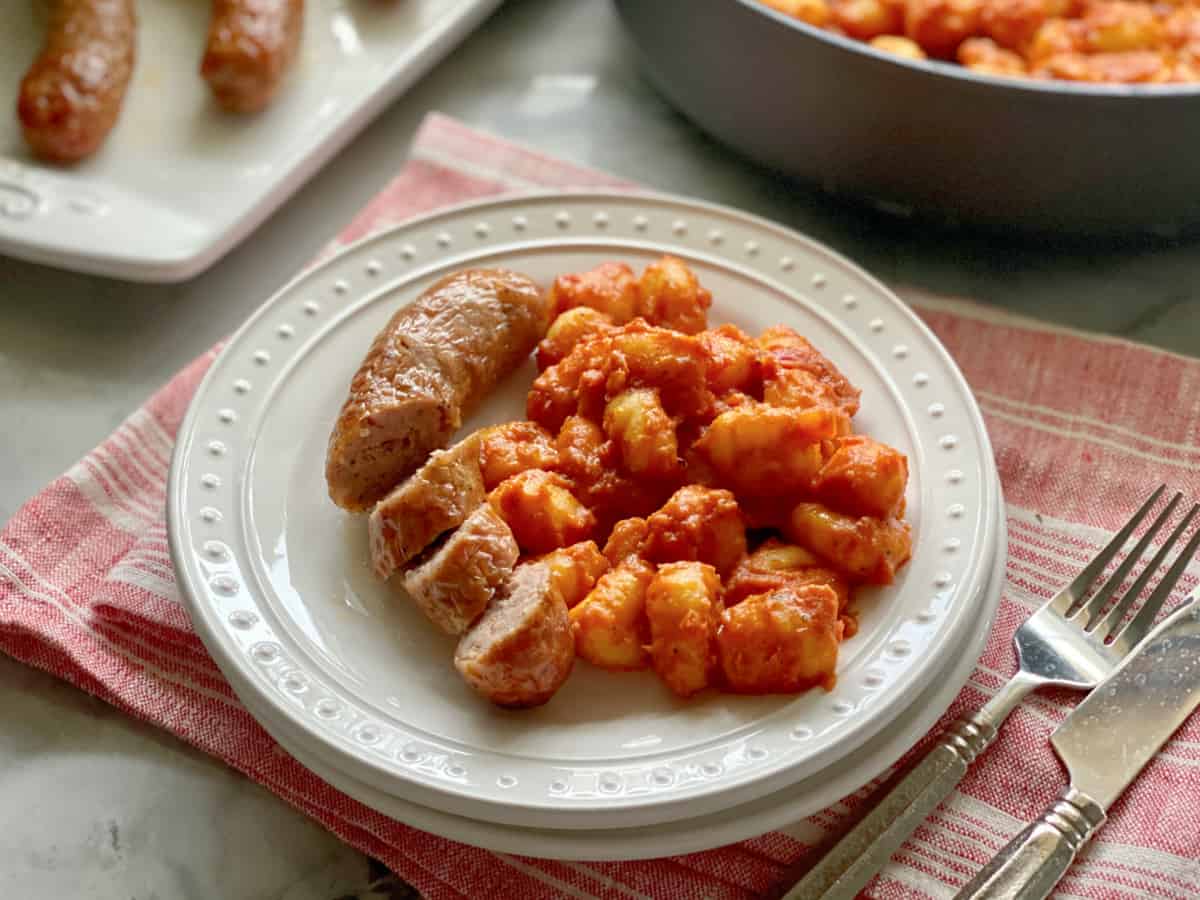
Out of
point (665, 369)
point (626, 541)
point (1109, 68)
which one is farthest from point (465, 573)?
point (1109, 68)

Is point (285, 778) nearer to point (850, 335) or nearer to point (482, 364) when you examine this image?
point (482, 364)

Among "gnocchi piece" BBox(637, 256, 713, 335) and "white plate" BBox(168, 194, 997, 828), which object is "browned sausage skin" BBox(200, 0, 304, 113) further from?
"gnocchi piece" BBox(637, 256, 713, 335)

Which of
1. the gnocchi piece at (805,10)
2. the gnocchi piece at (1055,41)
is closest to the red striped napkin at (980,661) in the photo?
the gnocchi piece at (1055,41)

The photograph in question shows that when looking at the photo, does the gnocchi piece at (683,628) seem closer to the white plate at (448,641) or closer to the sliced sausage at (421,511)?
the white plate at (448,641)

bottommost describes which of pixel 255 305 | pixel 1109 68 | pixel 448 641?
pixel 255 305

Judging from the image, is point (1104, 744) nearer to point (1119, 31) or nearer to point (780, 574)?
point (780, 574)

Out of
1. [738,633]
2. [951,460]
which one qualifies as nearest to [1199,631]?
[951,460]
